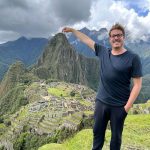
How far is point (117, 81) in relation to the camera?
12.5 metres

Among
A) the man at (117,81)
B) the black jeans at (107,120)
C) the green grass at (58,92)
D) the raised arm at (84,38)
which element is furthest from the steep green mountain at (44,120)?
the man at (117,81)

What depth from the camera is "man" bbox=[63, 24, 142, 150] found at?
12.3m

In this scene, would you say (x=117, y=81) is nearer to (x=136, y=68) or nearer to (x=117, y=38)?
(x=136, y=68)

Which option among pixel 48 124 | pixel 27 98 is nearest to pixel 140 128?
pixel 48 124

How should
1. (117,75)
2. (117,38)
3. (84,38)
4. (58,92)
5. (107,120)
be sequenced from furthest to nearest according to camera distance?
1. (58,92)
2. (84,38)
3. (107,120)
4. (117,38)
5. (117,75)

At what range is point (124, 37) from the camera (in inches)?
497

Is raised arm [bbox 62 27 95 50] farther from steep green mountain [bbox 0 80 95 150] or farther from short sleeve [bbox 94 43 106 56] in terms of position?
steep green mountain [bbox 0 80 95 150]

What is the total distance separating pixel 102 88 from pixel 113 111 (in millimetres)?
874

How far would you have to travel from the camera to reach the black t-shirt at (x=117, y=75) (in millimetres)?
12305

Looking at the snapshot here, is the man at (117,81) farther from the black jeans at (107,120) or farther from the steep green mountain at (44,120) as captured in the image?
the steep green mountain at (44,120)

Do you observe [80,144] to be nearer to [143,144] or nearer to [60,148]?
[60,148]

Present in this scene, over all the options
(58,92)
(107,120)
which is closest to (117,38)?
(107,120)

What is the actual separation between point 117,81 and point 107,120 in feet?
5.23

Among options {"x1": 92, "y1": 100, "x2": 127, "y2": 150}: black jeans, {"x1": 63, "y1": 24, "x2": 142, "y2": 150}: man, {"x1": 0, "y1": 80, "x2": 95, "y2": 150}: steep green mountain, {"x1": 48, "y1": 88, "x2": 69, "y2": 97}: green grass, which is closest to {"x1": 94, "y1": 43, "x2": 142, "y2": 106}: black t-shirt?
{"x1": 63, "y1": 24, "x2": 142, "y2": 150}: man
